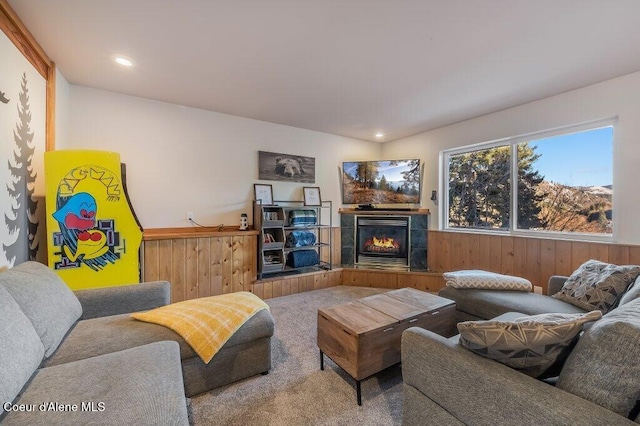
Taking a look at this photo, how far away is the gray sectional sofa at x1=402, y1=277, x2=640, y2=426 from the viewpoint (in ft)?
2.57

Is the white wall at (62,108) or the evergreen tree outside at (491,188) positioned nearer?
the white wall at (62,108)

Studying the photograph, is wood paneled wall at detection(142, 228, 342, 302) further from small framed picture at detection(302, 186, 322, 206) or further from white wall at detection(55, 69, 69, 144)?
white wall at detection(55, 69, 69, 144)

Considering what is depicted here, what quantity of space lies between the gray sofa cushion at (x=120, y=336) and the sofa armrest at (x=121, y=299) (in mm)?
198

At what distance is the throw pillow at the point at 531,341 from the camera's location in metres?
0.95

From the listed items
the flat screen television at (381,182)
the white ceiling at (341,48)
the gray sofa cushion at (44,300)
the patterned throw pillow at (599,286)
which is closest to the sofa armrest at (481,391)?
the patterned throw pillow at (599,286)

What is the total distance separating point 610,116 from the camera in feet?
8.29

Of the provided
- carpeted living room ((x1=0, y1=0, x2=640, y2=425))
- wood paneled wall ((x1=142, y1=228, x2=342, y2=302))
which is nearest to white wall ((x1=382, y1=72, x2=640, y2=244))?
carpeted living room ((x1=0, y1=0, x2=640, y2=425))

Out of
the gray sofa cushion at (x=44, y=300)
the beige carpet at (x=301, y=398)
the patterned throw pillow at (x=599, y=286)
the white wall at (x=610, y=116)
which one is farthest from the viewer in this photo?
the white wall at (x=610, y=116)

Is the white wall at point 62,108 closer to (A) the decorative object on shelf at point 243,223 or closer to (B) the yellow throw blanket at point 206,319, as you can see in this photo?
(A) the decorative object on shelf at point 243,223

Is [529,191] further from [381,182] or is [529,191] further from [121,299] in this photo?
[121,299]

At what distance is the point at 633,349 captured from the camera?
2.62 ft

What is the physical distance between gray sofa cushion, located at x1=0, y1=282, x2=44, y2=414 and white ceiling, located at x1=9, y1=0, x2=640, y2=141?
6.01ft

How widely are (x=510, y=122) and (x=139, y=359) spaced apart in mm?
4254

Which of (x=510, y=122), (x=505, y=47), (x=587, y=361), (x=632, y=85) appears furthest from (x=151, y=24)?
(x=632, y=85)
